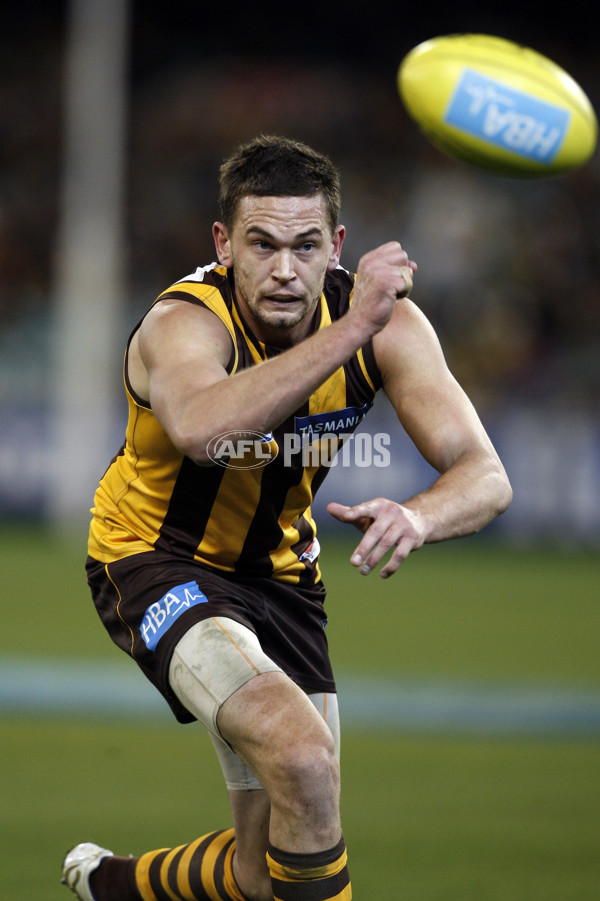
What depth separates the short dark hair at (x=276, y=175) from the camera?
361cm

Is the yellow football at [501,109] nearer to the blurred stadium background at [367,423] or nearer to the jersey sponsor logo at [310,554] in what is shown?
the jersey sponsor logo at [310,554]

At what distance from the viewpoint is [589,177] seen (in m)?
16.6

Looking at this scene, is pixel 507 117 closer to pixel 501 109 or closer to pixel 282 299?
pixel 501 109

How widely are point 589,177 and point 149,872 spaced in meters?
14.2

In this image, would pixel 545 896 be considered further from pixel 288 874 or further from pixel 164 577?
pixel 164 577

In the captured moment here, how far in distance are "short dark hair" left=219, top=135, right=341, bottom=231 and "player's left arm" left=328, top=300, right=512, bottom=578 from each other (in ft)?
1.39

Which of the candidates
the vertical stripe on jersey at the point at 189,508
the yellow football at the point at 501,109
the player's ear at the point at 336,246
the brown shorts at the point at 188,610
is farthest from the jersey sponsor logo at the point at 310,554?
the yellow football at the point at 501,109

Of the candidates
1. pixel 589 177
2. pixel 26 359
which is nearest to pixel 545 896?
pixel 26 359

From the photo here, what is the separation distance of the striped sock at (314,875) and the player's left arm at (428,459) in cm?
70

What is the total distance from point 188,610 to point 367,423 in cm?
1003

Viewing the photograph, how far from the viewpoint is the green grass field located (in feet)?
14.3

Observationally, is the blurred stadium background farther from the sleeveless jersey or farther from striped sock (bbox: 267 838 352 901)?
the sleeveless jersey

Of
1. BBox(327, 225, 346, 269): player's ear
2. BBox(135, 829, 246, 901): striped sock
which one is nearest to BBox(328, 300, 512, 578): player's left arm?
BBox(327, 225, 346, 269): player's ear

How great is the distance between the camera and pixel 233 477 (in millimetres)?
3721
